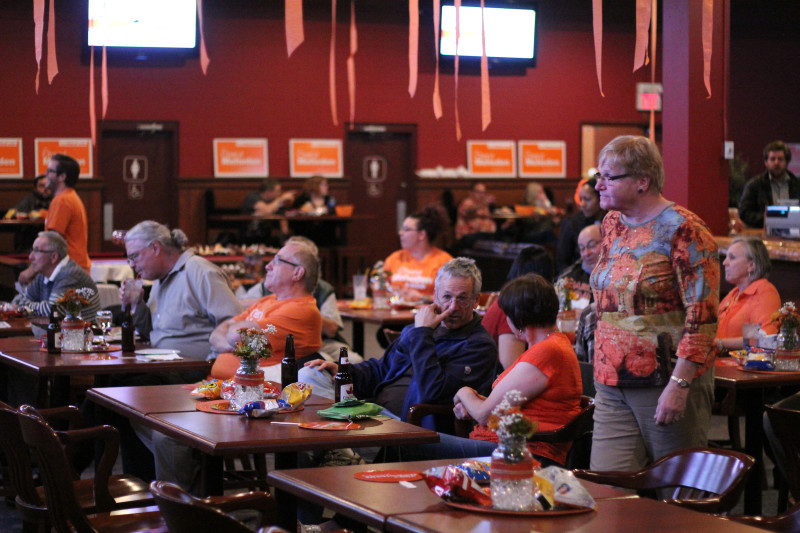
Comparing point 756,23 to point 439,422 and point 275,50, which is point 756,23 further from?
point 439,422

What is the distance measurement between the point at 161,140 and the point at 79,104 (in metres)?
1.13

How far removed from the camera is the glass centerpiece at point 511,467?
227cm

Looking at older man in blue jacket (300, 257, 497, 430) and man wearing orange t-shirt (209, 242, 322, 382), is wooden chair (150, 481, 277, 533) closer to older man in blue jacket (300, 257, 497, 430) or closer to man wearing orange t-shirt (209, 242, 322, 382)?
older man in blue jacket (300, 257, 497, 430)

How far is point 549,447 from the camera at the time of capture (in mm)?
3594

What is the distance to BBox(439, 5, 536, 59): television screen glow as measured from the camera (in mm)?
14438

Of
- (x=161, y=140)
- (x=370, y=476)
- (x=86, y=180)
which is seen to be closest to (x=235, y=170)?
(x=161, y=140)

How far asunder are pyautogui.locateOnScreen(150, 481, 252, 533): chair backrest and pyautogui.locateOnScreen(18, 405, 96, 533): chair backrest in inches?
34.3

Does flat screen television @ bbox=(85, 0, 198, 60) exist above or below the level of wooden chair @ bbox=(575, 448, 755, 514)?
above

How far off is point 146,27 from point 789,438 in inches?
A: 449

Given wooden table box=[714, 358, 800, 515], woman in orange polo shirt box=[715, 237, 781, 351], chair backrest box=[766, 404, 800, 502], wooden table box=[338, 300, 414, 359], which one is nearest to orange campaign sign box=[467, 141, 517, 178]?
wooden table box=[338, 300, 414, 359]

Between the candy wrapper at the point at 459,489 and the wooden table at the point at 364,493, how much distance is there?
25 mm

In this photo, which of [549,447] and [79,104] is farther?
[79,104]

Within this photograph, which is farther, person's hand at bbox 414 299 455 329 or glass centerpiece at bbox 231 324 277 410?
person's hand at bbox 414 299 455 329

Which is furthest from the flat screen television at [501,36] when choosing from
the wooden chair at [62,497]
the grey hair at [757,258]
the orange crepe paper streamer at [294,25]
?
the wooden chair at [62,497]
